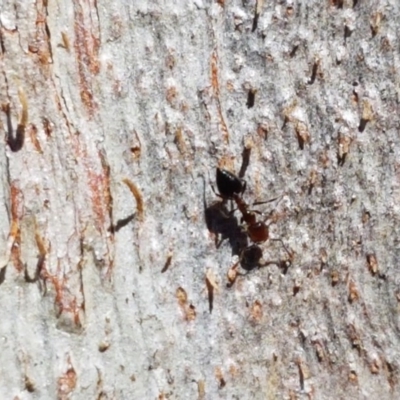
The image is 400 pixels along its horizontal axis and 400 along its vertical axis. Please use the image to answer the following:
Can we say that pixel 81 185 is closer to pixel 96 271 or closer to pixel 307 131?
pixel 96 271

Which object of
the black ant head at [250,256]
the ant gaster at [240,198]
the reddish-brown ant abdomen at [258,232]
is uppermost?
the ant gaster at [240,198]

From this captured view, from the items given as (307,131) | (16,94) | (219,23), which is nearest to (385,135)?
(307,131)

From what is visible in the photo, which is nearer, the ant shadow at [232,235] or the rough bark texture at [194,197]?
the rough bark texture at [194,197]

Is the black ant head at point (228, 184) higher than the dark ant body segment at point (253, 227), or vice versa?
the black ant head at point (228, 184)

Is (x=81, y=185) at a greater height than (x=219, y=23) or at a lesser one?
lesser

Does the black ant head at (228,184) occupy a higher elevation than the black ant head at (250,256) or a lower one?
higher
